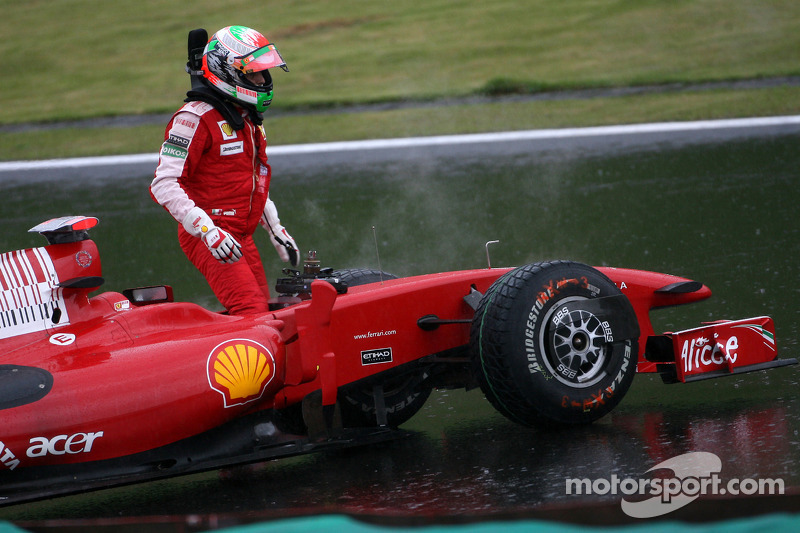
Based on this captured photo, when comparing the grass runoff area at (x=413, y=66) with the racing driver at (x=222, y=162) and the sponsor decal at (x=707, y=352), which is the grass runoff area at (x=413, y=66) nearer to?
the racing driver at (x=222, y=162)

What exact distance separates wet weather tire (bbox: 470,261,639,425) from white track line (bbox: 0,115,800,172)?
7.56 metres

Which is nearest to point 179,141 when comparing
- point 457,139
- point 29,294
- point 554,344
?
point 29,294

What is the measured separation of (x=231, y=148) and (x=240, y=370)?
50.8 inches

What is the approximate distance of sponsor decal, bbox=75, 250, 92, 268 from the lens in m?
4.62

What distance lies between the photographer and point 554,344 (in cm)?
459

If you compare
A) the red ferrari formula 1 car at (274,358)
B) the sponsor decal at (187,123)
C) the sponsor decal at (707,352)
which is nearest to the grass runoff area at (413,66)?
the sponsor decal at (187,123)

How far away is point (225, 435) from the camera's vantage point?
4477 mm

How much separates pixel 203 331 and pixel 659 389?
2300 mm

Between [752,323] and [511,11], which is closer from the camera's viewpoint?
[752,323]

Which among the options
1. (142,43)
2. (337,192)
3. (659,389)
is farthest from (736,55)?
(659,389)

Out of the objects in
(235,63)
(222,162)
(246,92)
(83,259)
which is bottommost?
(83,259)

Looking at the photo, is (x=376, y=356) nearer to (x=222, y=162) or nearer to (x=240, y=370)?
(x=240, y=370)

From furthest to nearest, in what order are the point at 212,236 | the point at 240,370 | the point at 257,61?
the point at 257,61 → the point at 212,236 → the point at 240,370

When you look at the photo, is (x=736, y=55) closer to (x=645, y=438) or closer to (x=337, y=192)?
(x=337, y=192)
